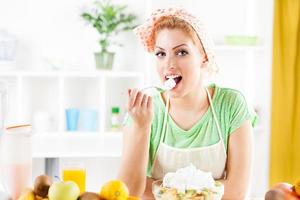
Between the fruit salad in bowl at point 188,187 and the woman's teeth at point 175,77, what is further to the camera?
the woman's teeth at point 175,77

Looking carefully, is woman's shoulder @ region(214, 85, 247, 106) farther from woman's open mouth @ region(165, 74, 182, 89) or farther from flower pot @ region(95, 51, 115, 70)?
flower pot @ region(95, 51, 115, 70)

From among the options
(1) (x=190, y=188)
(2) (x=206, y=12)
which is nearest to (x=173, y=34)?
(1) (x=190, y=188)

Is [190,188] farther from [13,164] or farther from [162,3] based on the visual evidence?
[162,3]

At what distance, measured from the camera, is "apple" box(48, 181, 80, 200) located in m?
1.42

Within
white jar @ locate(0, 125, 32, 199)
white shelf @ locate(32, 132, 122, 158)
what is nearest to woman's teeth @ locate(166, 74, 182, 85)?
white jar @ locate(0, 125, 32, 199)

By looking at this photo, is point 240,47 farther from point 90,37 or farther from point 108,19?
point 90,37

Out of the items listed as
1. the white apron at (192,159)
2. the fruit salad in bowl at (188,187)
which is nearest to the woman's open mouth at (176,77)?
the white apron at (192,159)

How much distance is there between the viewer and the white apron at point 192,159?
6.83 ft

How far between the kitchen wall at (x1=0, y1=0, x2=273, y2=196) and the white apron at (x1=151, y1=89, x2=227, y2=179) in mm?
1933

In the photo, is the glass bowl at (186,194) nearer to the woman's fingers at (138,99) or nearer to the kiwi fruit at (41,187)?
the kiwi fruit at (41,187)

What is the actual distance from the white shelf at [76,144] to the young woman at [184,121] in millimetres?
1596

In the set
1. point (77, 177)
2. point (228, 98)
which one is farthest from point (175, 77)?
point (77, 177)

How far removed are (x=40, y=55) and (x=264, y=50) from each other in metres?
1.56

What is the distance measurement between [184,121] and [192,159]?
0.16 meters
